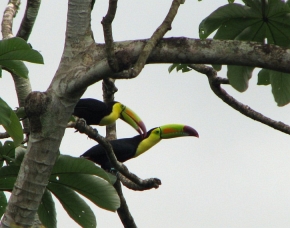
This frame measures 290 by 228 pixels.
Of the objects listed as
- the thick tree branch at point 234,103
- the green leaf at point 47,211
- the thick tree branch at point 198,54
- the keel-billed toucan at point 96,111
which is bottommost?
the green leaf at point 47,211

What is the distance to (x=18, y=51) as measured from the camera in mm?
3445

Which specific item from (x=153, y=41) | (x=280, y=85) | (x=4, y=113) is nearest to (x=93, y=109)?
(x=280, y=85)

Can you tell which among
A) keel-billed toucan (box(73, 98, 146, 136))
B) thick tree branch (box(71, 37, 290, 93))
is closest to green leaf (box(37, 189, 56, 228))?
Result: thick tree branch (box(71, 37, 290, 93))

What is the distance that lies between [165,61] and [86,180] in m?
1.01

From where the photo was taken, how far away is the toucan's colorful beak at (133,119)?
26.1 ft

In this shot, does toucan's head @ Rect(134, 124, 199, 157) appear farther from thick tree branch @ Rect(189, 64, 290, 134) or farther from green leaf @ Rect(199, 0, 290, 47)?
green leaf @ Rect(199, 0, 290, 47)

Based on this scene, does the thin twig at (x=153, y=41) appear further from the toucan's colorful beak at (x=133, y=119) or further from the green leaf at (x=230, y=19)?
the toucan's colorful beak at (x=133, y=119)

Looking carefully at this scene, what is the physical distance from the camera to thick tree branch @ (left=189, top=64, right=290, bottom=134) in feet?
15.3

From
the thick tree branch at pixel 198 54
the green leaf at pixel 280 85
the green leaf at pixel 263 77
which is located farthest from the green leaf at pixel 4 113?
the green leaf at pixel 263 77

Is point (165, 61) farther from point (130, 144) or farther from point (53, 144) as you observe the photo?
point (130, 144)

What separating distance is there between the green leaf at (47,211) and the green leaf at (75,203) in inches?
4.5

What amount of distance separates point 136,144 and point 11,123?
4.63m

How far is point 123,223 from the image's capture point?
16.3 ft

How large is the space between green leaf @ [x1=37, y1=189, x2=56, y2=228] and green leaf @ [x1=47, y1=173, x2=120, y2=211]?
0.25 metres
